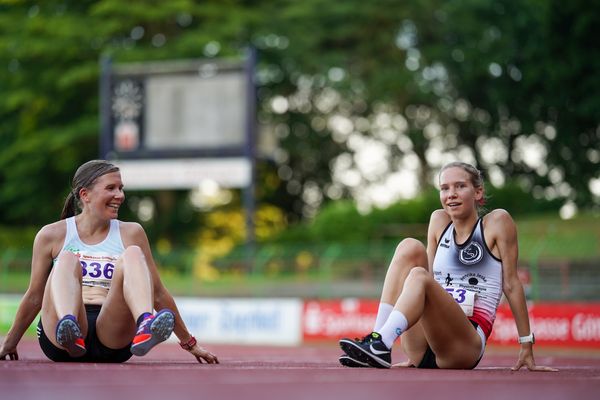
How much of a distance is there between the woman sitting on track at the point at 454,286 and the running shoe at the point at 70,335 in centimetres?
162

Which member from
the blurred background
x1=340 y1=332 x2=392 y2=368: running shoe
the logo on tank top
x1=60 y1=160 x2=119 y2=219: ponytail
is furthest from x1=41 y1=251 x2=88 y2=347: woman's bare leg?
the blurred background

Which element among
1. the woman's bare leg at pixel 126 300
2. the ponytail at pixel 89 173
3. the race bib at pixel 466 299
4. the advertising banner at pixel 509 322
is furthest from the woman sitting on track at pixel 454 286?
the advertising banner at pixel 509 322

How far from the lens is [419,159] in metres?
44.2

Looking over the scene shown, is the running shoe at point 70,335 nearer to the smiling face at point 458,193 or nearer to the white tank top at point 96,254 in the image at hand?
the white tank top at point 96,254

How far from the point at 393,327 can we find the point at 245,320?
15.6 meters

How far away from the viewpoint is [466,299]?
7.64 meters

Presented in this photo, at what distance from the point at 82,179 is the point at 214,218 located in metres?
34.9

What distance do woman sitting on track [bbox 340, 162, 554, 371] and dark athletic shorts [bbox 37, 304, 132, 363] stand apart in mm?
1527

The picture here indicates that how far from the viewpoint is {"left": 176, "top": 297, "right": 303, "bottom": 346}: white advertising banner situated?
21938 millimetres

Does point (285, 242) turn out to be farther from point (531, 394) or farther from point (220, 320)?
point (531, 394)

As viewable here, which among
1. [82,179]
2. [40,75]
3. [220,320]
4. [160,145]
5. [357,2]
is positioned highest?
[357,2]

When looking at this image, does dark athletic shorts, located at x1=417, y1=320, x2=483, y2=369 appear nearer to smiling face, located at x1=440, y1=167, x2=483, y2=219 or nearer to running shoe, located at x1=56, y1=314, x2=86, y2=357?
smiling face, located at x1=440, y1=167, x2=483, y2=219

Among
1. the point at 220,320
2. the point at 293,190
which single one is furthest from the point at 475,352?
the point at 293,190

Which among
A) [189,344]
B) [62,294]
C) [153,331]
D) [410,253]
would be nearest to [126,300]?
[62,294]
